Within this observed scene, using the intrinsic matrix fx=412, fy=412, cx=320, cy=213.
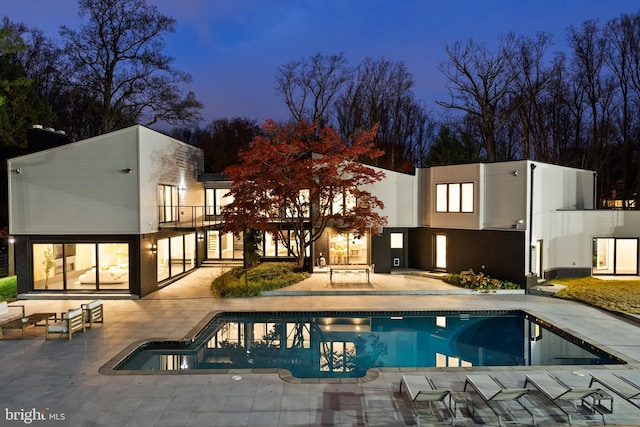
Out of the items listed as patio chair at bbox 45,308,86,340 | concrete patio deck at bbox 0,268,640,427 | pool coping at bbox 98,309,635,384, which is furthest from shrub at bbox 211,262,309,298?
patio chair at bbox 45,308,86,340

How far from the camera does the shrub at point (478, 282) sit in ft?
49.8

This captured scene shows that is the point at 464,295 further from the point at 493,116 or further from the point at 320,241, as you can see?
the point at 493,116

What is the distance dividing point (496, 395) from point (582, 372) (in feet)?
9.46

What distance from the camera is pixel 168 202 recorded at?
16906mm

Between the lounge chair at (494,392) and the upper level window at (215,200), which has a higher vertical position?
the upper level window at (215,200)

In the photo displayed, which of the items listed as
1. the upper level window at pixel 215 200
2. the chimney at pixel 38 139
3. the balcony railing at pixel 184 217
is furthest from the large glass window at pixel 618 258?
the chimney at pixel 38 139

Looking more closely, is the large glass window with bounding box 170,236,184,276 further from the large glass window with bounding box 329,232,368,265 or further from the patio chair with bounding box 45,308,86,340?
the patio chair with bounding box 45,308,86,340

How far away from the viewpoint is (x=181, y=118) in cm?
2636

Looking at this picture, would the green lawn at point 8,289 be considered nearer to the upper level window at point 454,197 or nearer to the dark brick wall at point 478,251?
the dark brick wall at point 478,251

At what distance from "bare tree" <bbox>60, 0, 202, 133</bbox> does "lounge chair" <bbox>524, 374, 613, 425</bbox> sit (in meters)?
24.8

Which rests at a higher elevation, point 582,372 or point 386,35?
point 386,35

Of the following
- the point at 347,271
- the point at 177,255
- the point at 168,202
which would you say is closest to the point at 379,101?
the point at 347,271

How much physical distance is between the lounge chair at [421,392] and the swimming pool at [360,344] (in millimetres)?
1677

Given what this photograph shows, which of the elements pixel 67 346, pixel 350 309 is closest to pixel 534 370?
pixel 350 309
